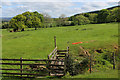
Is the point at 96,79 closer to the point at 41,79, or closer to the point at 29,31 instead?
the point at 41,79

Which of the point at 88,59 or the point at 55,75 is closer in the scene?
the point at 55,75

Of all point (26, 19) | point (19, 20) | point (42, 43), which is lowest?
point (42, 43)

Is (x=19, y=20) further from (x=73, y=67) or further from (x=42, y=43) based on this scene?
(x=73, y=67)

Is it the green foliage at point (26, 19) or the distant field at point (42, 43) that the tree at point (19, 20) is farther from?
the distant field at point (42, 43)

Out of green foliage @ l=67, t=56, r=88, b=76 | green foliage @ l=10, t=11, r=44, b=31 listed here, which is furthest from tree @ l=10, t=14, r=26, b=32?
green foliage @ l=67, t=56, r=88, b=76

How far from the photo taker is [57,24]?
201ft

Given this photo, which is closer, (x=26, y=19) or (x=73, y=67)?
(x=73, y=67)

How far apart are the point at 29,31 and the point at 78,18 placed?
3783 cm

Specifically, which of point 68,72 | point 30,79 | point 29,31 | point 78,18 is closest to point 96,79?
point 68,72

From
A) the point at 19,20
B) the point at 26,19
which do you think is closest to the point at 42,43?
the point at 26,19

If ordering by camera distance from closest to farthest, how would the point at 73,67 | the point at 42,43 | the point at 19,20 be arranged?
the point at 73,67
the point at 19,20
the point at 42,43

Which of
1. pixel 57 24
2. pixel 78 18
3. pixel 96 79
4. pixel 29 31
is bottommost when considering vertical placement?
pixel 96 79

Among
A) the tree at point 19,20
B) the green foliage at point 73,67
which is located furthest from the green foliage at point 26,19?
the green foliage at point 73,67

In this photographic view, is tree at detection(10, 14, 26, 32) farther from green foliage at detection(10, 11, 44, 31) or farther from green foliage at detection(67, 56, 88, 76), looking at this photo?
green foliage at detection(67, 56, 88, 76)
